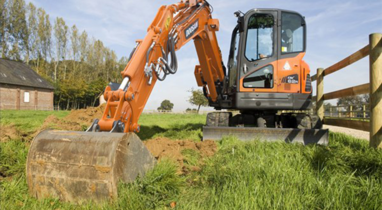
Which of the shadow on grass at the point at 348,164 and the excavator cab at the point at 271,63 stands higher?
the excavator cab at the point at 271,63

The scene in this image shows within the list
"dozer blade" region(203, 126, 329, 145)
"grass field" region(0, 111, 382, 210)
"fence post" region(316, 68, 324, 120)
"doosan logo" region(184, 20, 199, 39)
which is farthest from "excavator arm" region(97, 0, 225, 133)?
"fence post" region(316, 68, 324, 120)

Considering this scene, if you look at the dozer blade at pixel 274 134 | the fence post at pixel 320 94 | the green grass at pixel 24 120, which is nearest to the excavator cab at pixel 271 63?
the dozer blade at pixel 274 134

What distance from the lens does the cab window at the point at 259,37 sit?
6.19 metres

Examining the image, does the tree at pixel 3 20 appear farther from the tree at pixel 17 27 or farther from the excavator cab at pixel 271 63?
the excavator cab at pixel 271 63

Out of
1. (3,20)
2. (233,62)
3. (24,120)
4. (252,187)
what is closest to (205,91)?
(233,62)

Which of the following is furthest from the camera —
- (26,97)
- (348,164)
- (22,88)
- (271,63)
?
(26,97)

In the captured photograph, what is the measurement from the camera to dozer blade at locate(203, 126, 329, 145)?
18.4 ft

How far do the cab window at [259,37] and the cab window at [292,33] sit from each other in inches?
11.8

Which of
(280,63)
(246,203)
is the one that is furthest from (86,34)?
(246,203)

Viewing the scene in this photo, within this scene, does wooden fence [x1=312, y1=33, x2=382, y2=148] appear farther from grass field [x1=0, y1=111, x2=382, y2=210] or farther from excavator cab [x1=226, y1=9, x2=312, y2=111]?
excavator cab [x1=226, y1=9, x2=312, y2=111]

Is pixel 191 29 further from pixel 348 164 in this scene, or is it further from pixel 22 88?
pixel 22 88

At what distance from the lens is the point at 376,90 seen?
162 inches

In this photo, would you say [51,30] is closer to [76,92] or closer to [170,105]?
[76,92]

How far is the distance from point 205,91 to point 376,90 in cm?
438
